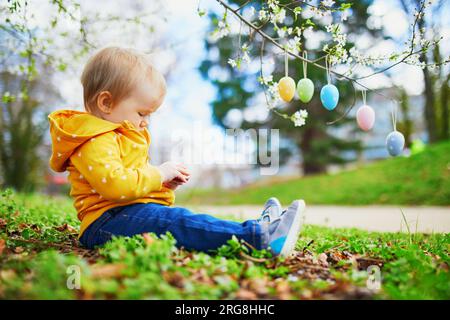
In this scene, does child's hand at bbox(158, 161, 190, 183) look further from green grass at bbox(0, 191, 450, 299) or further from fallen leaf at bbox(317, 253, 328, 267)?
fallen leaf at bbox(317, 253, 328, 267)

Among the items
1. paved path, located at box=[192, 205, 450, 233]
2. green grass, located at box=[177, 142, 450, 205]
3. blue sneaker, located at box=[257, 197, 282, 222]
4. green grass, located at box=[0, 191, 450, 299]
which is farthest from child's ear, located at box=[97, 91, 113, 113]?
green grass, located at box=[177, 142, 450, 205]

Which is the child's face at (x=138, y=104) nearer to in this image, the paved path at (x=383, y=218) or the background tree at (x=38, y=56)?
the background tree at (x=38, y=56)

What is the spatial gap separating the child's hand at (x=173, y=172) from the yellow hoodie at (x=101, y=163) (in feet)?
0.26

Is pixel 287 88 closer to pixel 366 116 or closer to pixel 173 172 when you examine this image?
pixel 366 116

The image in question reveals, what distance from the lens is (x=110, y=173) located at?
1.88 meters

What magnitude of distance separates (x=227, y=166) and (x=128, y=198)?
1503 centimetres

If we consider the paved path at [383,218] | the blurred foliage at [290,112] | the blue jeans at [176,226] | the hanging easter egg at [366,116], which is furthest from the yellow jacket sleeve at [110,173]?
the blurred foliage at [290,112]

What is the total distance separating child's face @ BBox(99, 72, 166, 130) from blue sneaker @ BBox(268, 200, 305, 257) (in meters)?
0.88

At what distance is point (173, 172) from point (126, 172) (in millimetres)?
301

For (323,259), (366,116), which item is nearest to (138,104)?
(323,259)

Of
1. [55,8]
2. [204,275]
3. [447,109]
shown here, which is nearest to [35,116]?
[55,8]
